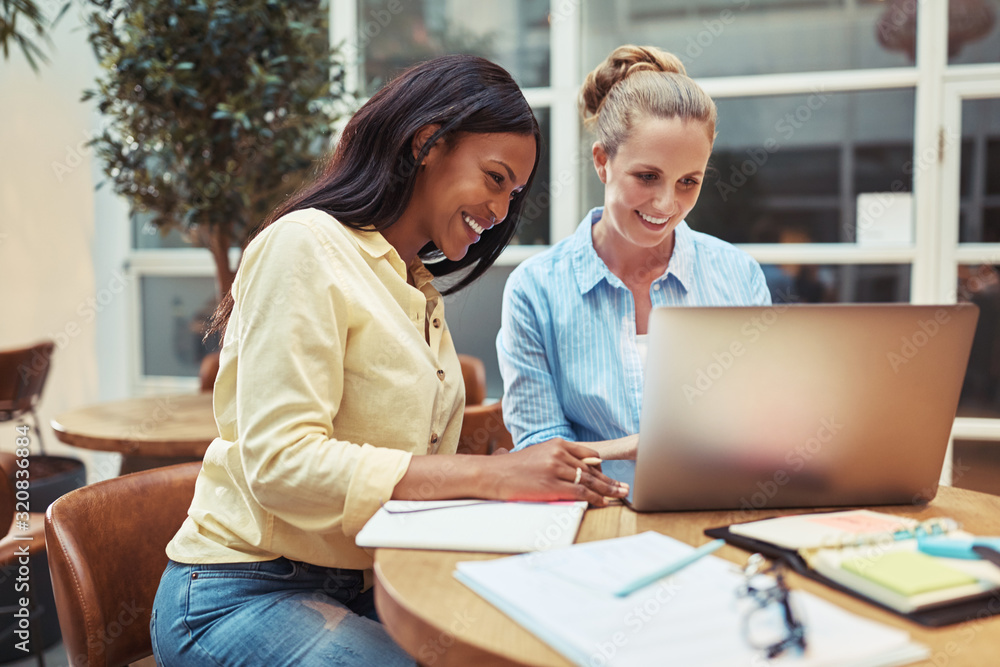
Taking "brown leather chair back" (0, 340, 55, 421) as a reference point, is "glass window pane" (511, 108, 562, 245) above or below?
above

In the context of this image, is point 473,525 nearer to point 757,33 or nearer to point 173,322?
point 757,33

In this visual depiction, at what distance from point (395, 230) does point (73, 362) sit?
132 inches

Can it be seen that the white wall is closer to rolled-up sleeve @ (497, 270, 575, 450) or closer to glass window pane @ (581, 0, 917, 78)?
glass window pane @ (581, 0, 917, 78)

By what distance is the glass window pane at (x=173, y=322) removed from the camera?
4.08 metres

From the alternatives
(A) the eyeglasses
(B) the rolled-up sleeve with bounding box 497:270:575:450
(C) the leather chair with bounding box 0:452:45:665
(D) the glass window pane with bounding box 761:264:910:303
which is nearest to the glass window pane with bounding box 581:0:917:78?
(D) the glass window pane with bounding box 761:264:910:303

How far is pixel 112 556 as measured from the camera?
3.86 feet

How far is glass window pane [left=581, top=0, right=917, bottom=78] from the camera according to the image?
10.6 feet

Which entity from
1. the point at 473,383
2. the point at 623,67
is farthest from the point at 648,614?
the point at 473,383

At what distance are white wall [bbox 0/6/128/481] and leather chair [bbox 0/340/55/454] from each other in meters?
0.47

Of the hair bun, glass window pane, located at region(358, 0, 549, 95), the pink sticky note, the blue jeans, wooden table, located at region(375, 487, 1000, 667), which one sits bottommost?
the blue jeans

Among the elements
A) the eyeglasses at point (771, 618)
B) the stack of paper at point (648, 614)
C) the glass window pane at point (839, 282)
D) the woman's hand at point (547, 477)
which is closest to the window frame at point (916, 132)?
the glass window pane at point (839, 282)

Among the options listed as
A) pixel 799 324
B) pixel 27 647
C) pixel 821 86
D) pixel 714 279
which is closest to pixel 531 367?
pixel 714 279

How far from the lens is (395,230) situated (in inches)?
49.6

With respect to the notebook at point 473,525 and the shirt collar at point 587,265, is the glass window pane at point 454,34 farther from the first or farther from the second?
the notebook at point 473,525
